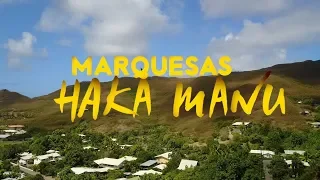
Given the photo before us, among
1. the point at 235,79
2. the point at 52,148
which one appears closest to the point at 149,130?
the point at 52,148

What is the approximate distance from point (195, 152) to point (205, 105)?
3.16 meters

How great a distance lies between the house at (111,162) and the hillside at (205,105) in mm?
6463

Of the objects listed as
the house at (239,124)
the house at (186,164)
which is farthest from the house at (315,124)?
the house at (186,164)

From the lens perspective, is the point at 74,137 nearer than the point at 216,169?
No

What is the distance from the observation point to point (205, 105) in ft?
80.1

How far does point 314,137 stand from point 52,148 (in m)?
16.8

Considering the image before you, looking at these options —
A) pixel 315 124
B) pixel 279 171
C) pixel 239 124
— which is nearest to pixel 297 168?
pixel 279 171

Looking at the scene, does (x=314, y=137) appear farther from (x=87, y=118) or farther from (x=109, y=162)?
(x=87, y=118)

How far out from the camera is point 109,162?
823 inches

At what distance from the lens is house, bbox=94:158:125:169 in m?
20.6

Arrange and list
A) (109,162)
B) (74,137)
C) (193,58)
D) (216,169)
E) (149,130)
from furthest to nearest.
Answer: (149,130), (74,137), (109,162), (216,169), (193,58)

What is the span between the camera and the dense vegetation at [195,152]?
1504 cm

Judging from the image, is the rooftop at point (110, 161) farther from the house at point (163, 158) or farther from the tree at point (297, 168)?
the tree at point (297, 168)

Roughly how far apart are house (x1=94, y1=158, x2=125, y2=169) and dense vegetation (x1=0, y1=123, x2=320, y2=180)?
482mm
